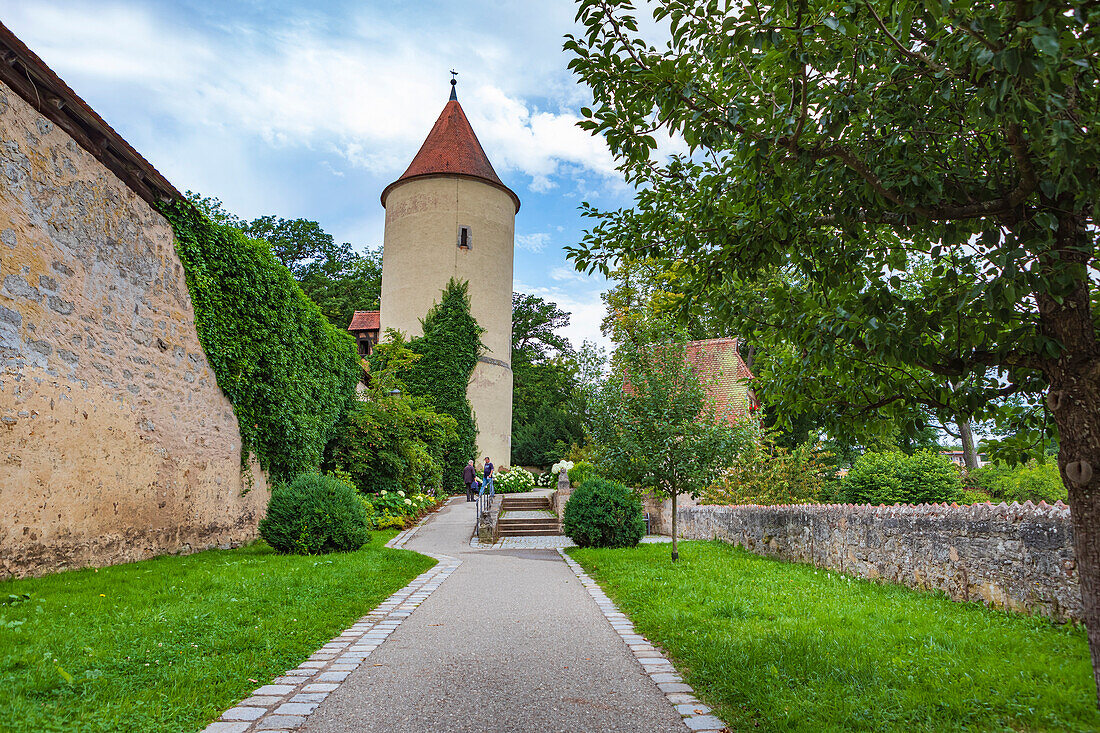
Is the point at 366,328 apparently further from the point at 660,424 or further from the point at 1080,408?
the point at 1080,408

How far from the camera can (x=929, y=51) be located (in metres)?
3.32

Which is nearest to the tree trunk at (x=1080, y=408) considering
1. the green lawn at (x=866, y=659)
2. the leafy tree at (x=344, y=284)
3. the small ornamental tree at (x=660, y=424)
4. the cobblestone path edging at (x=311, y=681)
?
the green lawn at (x=866, y=659)

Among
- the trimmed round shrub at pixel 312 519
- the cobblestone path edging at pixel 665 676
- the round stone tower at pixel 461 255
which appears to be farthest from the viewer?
the round stone tower at pixel 461 255

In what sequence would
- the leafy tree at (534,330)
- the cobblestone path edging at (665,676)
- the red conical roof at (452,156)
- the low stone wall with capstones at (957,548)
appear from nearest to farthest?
the cobblestone path edging at (665,676)
the low stone wall with capstones at (957,548)
the red conical roof at (452,156)
the leafy tree at (534,330)

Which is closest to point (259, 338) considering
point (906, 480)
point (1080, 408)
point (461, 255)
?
point (1080, 408)

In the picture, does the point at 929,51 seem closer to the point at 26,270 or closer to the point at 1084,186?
the point at 1084,186

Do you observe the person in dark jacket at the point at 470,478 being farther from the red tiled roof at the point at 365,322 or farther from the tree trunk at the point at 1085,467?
the tree trunk at the point at 1085,467

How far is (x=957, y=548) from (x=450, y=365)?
25.4 m

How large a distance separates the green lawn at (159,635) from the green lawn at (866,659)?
3102 millimetres

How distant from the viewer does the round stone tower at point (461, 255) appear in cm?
3184

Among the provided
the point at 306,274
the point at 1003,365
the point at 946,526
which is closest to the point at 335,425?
the point at 946,526

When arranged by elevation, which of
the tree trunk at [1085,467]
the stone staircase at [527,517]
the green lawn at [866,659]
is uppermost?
the tree trunk at [1085,467]

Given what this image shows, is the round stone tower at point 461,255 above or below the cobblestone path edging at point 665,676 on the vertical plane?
above

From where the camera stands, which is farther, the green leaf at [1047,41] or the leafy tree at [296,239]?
the leafy tree at [296,239]
